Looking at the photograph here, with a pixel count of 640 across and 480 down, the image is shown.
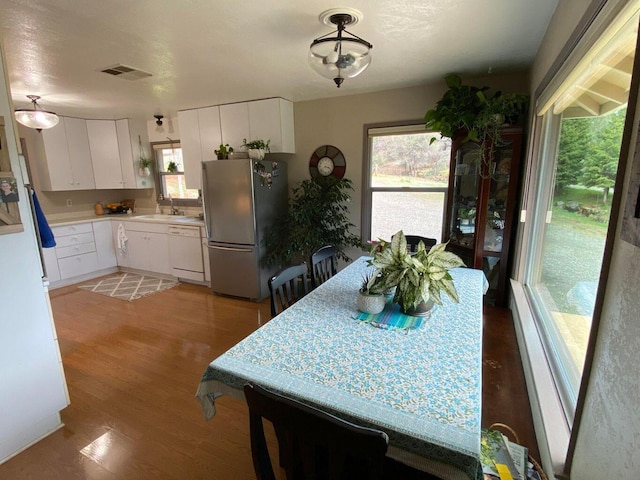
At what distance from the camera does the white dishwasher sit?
4.12 meters

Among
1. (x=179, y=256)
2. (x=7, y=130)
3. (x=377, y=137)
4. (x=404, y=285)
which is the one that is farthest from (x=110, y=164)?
(x=404, y=285)

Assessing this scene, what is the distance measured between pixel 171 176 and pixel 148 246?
121 centimetres

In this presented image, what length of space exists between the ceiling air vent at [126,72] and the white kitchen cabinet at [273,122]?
4.09 feet

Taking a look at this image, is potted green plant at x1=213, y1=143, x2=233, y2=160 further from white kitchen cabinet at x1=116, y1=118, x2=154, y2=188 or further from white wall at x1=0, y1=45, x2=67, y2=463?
white wall at x1=0, y1=45, x2=67, y2=463

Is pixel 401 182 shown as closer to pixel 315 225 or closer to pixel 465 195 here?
pixel 465 195

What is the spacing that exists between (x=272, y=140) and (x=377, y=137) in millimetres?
1232

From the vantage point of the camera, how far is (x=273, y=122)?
12.3ft

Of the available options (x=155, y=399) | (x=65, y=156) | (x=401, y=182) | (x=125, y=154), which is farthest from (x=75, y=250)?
(x=401, y=182)

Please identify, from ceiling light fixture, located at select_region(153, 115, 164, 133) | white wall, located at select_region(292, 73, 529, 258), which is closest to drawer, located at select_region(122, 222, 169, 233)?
ceiling light fixture, located at select_region(153, 115, 164, 133)

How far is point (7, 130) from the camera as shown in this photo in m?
1.59

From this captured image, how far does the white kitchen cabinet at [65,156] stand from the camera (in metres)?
4.28

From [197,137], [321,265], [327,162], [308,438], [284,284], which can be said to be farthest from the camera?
[197,137]

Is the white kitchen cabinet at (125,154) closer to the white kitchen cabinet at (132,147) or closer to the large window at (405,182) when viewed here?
the white kitchen cabinet at (132,147)

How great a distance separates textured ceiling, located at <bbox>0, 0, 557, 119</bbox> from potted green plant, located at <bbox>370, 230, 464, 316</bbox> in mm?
1345
